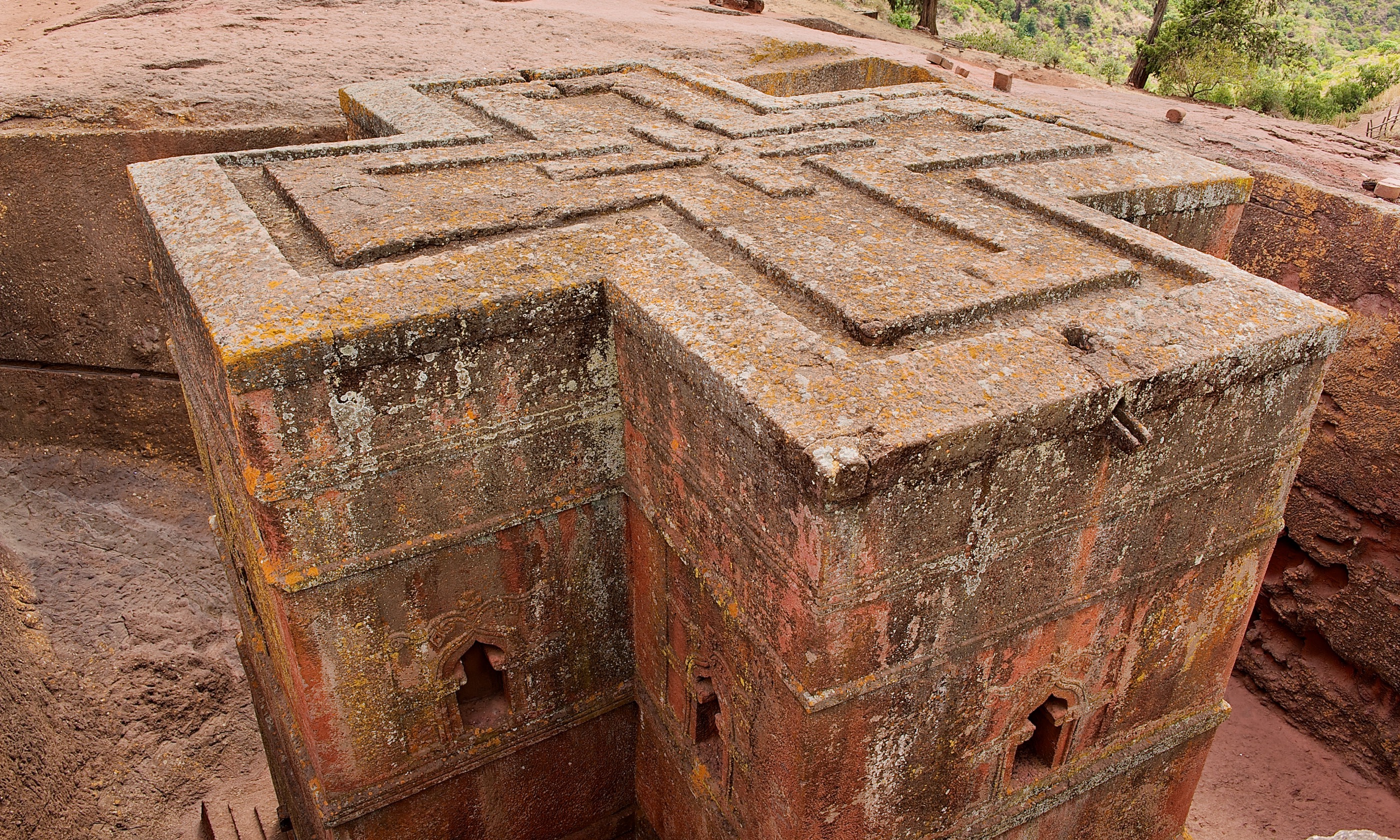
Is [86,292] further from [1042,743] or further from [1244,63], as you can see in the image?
[1244,63]

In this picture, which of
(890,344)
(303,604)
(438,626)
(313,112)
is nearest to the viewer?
(890,344)

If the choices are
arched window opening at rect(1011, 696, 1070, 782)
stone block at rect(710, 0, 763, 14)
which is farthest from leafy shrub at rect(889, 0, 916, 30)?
arched window opening at rect(1011, 696, 1070, 782)

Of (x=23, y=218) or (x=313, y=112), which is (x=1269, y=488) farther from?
(x=23, y=218)

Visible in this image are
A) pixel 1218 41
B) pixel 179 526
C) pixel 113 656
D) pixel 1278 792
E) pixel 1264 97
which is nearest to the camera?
pixel 1278 792

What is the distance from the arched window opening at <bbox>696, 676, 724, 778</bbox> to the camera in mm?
4086

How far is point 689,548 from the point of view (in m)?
3.72

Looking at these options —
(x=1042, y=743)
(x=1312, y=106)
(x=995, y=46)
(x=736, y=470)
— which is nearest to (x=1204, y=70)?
(x=1312, y=106)

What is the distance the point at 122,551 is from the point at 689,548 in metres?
6.29

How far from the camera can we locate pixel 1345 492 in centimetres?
727

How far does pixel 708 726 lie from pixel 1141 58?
600 inches

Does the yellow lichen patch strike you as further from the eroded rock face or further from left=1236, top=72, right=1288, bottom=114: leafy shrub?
left=1236, top=72, right=1288, bottom=114: leafy shrub

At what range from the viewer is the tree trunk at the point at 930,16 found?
18.1 m

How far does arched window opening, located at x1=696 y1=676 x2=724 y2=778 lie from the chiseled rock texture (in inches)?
219

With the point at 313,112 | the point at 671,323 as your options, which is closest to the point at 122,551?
the point at 313,112
